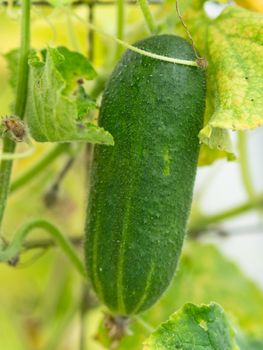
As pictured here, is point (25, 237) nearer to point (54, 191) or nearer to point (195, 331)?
point (195, 331)

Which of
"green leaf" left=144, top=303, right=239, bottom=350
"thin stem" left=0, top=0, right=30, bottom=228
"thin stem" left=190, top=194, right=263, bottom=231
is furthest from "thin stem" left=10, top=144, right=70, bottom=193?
"thin stem" left=190, top=194, right=263, bottom=231

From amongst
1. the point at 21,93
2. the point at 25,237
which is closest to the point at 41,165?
the point at 25,237

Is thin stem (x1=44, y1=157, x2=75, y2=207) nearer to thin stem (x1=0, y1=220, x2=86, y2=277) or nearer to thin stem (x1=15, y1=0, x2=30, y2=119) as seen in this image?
thin stem (x1=0, y1=220, x2=86, y2=277)

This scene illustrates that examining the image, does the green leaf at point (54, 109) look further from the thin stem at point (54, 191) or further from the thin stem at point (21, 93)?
the thin stem at point (54, 191)

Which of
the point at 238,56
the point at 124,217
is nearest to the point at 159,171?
the point at 124,217

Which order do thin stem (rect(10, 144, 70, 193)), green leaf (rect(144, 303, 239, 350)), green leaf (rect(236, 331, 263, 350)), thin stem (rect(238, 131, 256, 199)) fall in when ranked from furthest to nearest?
1. thin stem (rect(238, 131, 256, 199))
2. green leaf (rect(236, 331, 263, 350))
3. thin stem (rect(10, 144, 70, 193))
4. green leaf (rect(144, 303, 239, 350))

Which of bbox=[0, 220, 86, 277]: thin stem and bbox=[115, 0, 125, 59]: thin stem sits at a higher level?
bbox=[115, 0, 125, 59]: thin stem
